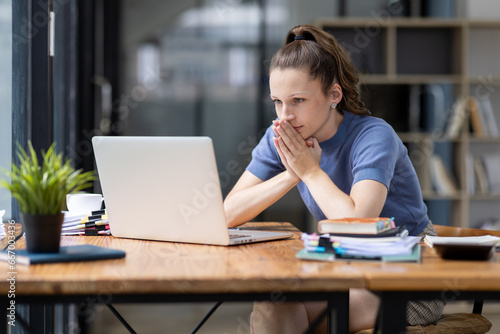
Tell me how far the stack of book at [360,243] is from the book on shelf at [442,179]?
3.11 meters

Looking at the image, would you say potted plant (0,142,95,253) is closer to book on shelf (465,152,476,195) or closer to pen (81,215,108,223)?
pen (81,215,108,223)

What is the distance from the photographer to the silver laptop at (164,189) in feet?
4.57

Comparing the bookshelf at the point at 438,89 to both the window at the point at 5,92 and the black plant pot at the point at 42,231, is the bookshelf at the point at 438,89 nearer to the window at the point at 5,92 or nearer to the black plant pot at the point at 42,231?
the window at the point at 5,92

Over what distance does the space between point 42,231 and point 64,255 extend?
0.06 metres

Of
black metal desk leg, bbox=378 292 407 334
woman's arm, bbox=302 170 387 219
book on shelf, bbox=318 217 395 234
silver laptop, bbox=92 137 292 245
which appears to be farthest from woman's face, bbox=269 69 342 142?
black metal desk leg, bbox=378 292 407 334

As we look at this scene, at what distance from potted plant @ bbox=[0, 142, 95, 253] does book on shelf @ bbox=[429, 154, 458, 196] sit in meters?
3.47

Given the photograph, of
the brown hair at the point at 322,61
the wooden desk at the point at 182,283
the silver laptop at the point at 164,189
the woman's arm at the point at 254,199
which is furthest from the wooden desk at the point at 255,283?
the brown hair at the point at 322,61

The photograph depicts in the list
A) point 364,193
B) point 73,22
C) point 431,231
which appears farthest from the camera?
point 73,22

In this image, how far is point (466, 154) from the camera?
4254mm

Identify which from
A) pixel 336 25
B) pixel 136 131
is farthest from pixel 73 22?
pixel 336 25

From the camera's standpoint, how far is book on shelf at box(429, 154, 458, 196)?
4.27 metres

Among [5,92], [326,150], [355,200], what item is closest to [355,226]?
[355,200]

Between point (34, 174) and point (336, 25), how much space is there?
11.7 feet

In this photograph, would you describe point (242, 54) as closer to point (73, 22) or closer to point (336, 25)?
point (336, 25)
